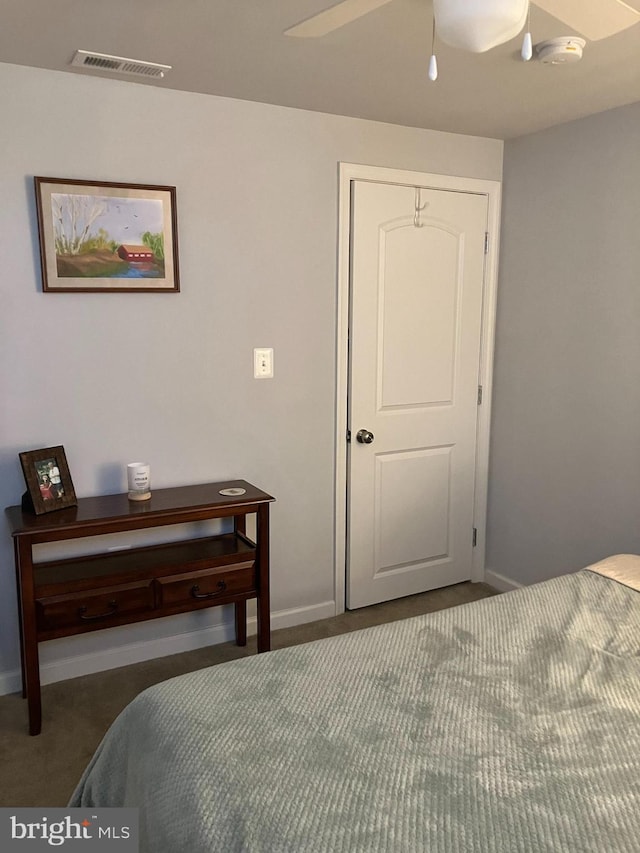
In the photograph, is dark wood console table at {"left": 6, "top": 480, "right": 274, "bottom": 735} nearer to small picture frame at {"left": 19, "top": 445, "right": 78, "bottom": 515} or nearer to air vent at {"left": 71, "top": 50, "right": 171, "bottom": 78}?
small picture frame at {"left": 19, "top": 445, "right": 78, "bottom": 515}

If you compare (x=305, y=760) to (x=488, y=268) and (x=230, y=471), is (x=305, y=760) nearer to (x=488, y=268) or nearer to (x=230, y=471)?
(x=230, y=471)

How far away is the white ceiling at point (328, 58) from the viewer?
1.95m

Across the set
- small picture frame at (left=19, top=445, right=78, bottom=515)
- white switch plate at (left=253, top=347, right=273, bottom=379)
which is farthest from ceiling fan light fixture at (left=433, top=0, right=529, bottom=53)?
small picture frame at (left=19, top=445, right=78, bottom=515)

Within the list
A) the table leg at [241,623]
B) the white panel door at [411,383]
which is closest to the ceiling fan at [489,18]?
the white panel door at [411,383]

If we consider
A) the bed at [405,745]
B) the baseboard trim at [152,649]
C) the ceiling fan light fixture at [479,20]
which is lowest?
the baseboard trim at [152,649]

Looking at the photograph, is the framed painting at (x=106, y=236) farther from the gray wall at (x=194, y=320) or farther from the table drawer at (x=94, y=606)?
the table drawer at (x=94, y=606)

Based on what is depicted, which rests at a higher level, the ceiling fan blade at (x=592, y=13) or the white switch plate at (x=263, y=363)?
the ceiling fan blade at (x=592, y=13)

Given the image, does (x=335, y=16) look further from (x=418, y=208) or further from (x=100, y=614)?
(x=100, y=614)

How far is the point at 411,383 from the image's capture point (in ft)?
11.2

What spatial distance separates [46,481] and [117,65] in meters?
1.48

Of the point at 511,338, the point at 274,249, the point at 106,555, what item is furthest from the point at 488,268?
the point at 106,555

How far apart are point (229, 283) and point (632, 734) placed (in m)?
2.17

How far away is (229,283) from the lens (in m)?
2.91

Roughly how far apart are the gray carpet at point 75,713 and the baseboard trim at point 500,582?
20.7 inches
